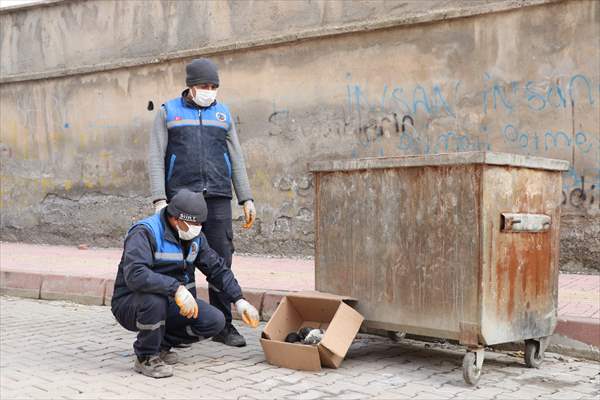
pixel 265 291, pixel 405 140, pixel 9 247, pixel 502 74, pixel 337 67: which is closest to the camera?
pixel 265 291

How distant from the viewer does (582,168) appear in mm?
7258

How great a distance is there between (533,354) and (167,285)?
2.22m

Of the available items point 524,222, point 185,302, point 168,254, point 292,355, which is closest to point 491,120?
point 524,222

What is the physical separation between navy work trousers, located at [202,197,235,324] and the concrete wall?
3.83 metres

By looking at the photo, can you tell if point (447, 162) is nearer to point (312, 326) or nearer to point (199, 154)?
point (312, 326)

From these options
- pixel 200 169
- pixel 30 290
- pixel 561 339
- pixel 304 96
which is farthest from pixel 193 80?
pixel 304 96

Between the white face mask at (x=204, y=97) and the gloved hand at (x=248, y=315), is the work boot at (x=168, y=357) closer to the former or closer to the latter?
the gloved hand at (x=248, y=315)

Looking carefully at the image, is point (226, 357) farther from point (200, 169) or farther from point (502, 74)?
point (502, 74)

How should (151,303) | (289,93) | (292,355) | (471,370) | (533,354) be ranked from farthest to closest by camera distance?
(289,93) < (533,354) < (292,355) < (151,303) < (471,370)

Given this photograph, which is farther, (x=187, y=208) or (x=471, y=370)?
(x=187, y=208)

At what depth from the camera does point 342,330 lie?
165 inches

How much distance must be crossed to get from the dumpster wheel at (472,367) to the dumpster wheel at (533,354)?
0.57 meters

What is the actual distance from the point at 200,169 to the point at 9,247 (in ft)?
25.6

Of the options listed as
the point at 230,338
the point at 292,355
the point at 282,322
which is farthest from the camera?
the point at 230,338
